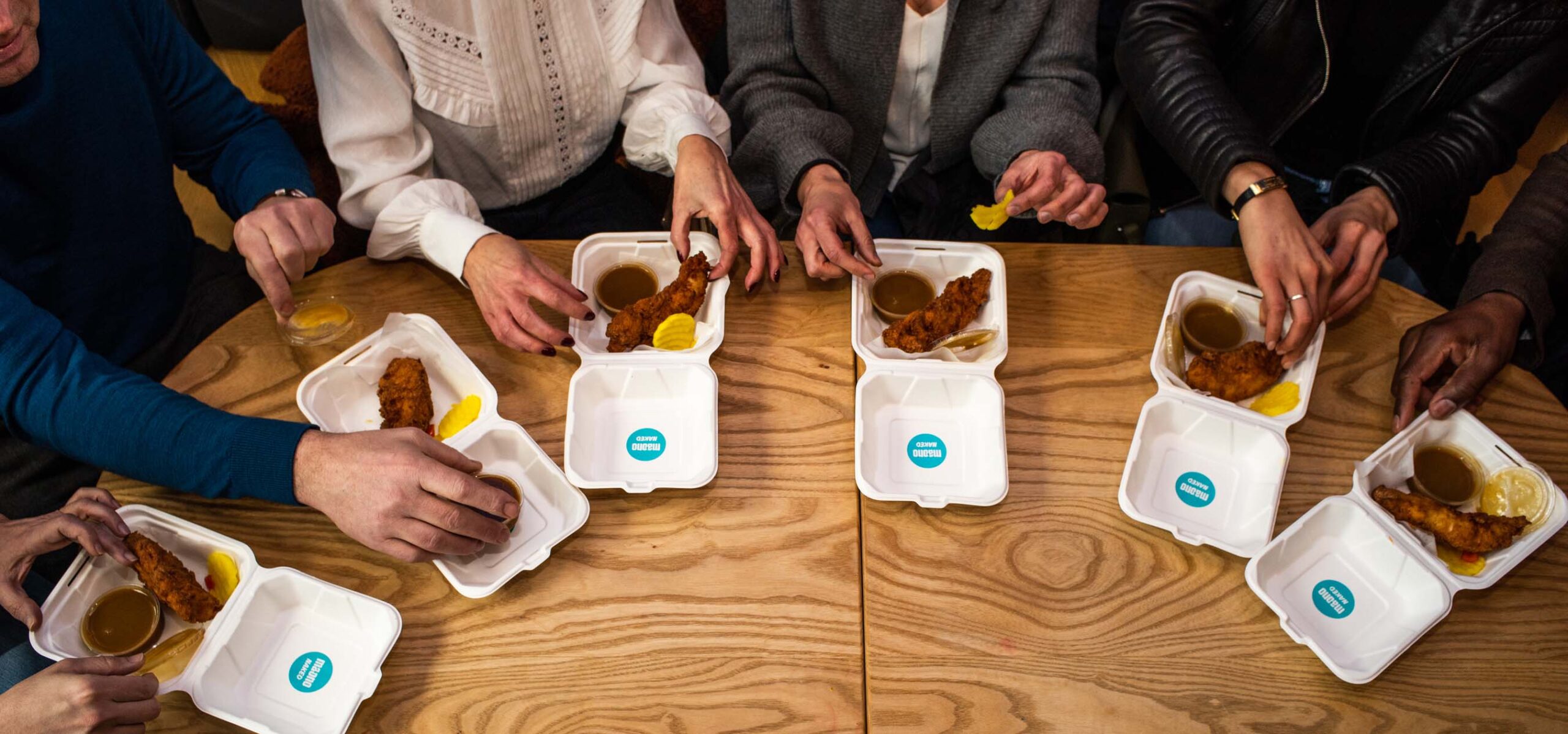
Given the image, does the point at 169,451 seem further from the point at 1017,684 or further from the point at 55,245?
the point at 1017,684

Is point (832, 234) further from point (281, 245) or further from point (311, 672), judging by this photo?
point (311, 672)

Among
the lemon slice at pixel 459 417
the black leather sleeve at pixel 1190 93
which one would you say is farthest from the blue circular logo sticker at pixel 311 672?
the black leather sleeve at pixel 1190 93

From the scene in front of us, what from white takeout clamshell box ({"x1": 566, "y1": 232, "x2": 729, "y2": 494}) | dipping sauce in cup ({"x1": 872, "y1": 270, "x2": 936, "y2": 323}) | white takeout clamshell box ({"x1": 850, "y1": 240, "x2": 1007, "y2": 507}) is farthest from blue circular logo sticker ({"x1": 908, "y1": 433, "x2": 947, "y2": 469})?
white takeout clamshell box ({"x1": 566, "y1": 232, "x2": 729, "y2": 494})

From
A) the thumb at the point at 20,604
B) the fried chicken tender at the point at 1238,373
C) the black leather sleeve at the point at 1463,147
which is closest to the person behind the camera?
the thumb at the point at 20,604

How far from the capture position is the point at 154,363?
1.72 m

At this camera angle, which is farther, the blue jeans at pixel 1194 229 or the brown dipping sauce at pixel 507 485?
the blue jeans at pixel 1194 229

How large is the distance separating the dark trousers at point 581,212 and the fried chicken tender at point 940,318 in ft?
2.47

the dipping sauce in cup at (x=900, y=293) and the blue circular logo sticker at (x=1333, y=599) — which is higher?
the dipping sauce in cup at (x=900, y=293)

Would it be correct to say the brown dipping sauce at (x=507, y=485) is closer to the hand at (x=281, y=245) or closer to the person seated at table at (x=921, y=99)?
the hand at (x=281, y=245)

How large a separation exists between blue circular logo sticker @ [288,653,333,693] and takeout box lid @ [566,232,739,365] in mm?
584

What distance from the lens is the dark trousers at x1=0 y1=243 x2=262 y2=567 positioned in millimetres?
1525

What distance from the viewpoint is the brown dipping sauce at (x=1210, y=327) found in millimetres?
1553

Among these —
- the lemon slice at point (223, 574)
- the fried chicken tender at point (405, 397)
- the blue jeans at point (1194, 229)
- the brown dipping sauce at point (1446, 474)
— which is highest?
the fried chicken tender at point (405, 397)

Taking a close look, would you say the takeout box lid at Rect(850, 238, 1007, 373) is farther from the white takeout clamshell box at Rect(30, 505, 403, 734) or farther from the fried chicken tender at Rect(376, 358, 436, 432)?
the white takeout clamshell box at Rect(30, 505, 403, 734)
